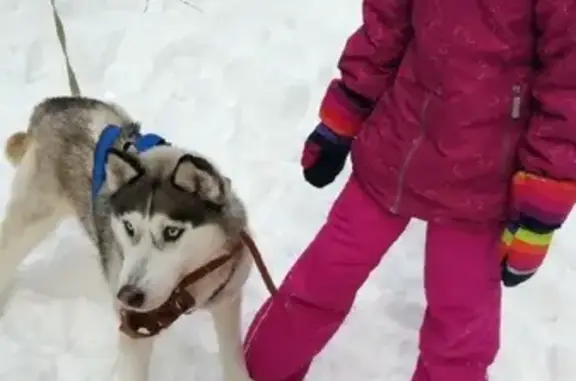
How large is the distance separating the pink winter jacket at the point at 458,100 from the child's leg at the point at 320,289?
78mm

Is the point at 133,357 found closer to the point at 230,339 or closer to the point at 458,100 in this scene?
the point at 230,339

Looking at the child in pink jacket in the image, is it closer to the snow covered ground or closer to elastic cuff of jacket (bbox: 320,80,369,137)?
elastic cuff of jacket (bbox: 320,80,369,137)

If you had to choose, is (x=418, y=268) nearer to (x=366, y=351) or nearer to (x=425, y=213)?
(x=366, y=351)

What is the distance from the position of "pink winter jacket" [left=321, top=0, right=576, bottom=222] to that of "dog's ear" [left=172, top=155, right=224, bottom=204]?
0.36m

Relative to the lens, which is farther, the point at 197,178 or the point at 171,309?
the point at 171,309

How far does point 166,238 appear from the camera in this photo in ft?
6.91

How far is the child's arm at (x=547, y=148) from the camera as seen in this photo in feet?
6.43

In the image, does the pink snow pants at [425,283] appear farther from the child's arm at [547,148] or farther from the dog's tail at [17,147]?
the dog's tail at [17,147]

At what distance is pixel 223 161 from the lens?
3.41 metres

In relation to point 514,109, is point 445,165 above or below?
below

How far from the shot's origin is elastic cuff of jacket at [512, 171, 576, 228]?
2.04m

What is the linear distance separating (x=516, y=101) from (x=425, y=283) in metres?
0.55

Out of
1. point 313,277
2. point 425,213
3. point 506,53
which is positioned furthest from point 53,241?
point 506,53

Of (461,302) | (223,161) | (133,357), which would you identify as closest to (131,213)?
(133,357)
